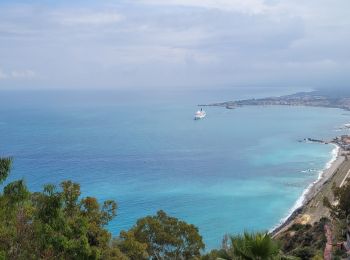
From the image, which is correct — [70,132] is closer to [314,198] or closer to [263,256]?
[314,198]

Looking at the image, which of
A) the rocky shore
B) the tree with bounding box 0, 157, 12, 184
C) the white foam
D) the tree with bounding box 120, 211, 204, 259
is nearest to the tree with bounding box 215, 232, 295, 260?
the tree with bounding box 0, 157, 12, 184

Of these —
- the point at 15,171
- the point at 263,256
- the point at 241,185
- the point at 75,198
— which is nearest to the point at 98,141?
the point at 15,171

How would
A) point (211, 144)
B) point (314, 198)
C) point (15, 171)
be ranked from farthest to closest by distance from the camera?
point (211, 144), point (15, 171), point (314, 198)

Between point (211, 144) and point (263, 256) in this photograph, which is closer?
point (263, 256)

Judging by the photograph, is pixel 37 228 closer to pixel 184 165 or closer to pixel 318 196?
pixel 318 196

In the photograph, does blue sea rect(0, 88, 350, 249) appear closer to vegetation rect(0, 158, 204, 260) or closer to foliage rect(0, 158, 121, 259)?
vegetation rect(0, 158, 204, 260)

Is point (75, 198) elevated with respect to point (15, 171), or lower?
elevated
